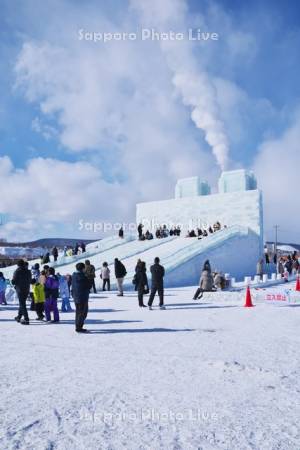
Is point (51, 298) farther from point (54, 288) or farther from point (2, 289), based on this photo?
point (2, 289)

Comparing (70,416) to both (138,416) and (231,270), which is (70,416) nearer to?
(138,416)

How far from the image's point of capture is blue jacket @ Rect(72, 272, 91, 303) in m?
7.14

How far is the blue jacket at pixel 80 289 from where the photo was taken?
23.4ft

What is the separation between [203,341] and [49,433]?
375 centimetres

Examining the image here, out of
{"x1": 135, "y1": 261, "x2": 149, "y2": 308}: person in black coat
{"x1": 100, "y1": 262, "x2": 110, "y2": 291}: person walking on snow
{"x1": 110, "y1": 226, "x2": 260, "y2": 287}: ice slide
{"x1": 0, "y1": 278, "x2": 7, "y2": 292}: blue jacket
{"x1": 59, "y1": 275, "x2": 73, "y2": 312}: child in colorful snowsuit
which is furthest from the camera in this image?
{"x1": 110, "y1": 226, "x2": 260, "y2": 287}: ice slide

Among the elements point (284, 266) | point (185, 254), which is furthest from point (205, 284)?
point (284, 266)

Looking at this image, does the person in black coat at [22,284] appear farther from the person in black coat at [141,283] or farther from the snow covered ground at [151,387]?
the person in black coat at [141,283]

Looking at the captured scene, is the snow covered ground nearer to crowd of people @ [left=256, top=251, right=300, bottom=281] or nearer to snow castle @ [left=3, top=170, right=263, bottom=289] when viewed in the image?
snow castle @ [left=3, top=170, right=263, bottom=289]

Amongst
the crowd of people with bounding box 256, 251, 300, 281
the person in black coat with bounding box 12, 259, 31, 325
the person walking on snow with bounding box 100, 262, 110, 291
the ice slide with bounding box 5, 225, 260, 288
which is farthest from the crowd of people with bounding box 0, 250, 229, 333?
the crowd of people with bounding box 256, 251, 300, 281

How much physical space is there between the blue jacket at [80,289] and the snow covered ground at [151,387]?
679 mm

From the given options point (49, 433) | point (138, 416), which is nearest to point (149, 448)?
point (138, 416)

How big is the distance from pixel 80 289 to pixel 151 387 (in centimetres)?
346

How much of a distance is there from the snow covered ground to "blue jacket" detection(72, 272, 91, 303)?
0.68 meters

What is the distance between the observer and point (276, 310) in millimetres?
10281
